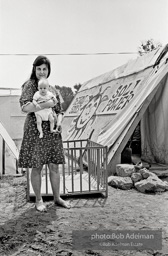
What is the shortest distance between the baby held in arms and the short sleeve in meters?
0.10

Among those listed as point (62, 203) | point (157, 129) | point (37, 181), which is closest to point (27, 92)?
point (37, 181)

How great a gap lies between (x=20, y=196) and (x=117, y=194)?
1383mm

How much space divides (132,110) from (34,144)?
2711mm

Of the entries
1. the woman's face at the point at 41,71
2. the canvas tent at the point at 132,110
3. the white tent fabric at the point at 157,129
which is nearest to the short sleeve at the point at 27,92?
the woman's face at the point at 41,71

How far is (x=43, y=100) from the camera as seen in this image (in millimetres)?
3047

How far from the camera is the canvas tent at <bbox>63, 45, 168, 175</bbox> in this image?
533 centimetres

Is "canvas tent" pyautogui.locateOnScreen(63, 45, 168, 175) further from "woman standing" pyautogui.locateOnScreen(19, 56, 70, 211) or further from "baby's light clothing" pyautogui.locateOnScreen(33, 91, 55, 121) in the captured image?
"baby's light clothing" pyautogui.locateOnScreen(33, 91, 55, 121)

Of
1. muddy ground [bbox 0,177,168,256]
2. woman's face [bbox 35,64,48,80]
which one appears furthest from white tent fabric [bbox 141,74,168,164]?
woman's face [bbox 35,64,48,80]

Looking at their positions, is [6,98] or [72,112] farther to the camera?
[6,98]

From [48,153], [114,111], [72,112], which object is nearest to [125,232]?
[48,153]

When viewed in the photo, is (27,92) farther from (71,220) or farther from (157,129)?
(157,129)

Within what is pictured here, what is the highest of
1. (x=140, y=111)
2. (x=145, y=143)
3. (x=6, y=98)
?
(x=6, y=98)

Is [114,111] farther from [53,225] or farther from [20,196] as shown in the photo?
[53,225]

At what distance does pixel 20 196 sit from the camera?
4.04 metres
